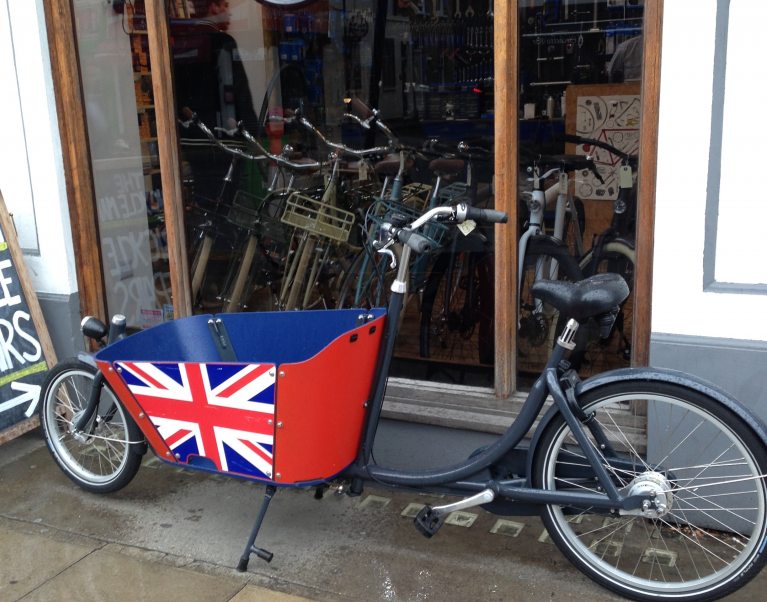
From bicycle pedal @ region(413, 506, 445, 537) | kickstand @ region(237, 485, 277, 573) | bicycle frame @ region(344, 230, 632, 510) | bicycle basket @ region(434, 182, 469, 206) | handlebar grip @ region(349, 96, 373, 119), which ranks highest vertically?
handlebar grip @ region(349, 96, 373, 119)

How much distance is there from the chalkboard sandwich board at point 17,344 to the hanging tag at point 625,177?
3.01 metres

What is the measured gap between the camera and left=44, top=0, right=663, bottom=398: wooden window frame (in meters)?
3.38

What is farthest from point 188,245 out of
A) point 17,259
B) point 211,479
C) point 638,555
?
point 638,555

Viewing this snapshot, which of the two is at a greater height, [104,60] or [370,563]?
[104,60]

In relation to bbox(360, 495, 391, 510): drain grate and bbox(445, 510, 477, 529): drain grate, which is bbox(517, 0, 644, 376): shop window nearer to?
bbox(445, 510, 477, 529): drain grate

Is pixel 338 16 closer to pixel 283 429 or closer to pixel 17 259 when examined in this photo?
pixel 17 259

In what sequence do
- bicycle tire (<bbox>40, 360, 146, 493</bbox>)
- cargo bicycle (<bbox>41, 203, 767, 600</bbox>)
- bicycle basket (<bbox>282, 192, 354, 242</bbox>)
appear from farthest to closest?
bicycle basket (<bbox>282, 192, 354, 242</bbox>) → bicycle tire (<bbox>40, 360, 146, 493</bbox>) → cargo bicycle (<bbox>41, 203, 767, 600</bbox>)

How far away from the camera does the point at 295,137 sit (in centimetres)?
541

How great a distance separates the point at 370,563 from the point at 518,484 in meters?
0.72

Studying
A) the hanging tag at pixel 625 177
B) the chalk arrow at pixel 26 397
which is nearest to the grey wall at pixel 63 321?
the chalk arrow at pixel 26 397

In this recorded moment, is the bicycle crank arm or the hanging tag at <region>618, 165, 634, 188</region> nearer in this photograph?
the bicycle crank arm

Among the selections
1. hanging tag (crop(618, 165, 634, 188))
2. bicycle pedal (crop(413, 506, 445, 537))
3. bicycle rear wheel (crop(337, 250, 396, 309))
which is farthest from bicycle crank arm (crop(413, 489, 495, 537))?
bicycle rear wheel (crop(337, 250, 396, 309))

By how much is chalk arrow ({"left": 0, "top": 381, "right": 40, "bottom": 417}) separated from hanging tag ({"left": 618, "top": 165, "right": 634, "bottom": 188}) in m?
3.05

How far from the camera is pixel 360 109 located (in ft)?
16.9
